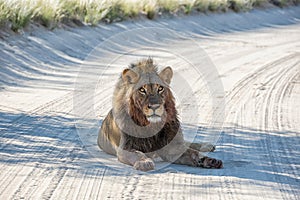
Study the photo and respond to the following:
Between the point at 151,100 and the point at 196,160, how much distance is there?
716 mm

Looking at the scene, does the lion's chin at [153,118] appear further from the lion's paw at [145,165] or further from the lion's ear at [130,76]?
the lion's ear at [130,76]

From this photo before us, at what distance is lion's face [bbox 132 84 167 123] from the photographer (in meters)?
6.72

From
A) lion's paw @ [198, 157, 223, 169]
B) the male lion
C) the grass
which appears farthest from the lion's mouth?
the grass

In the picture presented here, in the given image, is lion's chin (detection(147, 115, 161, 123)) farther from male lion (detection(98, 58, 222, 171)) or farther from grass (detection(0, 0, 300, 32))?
grass (detection(0, 0, 300, 32))

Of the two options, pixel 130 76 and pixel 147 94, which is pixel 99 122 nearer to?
pixel 130 76

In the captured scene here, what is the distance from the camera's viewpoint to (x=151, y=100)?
673 cm

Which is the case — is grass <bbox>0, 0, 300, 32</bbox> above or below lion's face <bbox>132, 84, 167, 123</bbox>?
below

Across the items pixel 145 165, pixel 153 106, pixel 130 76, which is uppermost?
pixel 130 76

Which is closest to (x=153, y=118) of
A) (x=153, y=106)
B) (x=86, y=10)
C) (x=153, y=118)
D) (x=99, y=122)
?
(x=153, y=118)

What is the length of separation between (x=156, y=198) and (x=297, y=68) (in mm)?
9944

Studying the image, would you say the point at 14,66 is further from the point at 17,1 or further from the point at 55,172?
the point at 55,172

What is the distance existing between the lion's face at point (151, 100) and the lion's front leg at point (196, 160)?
48 centimetres

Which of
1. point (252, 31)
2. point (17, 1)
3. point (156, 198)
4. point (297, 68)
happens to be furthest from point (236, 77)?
point (252, 31)

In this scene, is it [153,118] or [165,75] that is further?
[165,75]
